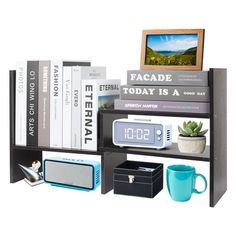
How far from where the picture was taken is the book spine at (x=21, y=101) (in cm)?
286

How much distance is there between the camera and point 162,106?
2.51 metres

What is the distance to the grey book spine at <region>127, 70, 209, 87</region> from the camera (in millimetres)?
2422

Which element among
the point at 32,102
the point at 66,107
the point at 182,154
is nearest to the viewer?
the point at 182,154

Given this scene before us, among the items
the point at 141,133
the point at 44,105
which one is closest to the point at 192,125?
the point at 141,133

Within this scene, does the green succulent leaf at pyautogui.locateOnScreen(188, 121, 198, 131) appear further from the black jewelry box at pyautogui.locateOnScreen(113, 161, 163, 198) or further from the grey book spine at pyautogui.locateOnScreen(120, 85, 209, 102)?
the black jewelry box at pyautogui.locateOnScreen(113, 161, 163, 198)

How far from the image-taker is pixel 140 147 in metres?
2.70

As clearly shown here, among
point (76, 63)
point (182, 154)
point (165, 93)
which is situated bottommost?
point (182, 154)

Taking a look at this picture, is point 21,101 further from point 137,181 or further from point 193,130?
point 193,130

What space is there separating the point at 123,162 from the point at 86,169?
274mm

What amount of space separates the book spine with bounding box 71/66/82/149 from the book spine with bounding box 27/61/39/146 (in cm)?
26

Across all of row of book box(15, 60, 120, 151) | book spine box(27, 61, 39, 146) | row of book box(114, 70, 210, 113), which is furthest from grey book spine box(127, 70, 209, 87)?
book spine box(27, 61, 39, 146)

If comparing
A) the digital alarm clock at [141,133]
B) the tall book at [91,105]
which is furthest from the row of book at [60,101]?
the digital alarm clock at [141,133]

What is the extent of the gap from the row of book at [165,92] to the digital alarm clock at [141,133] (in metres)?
0.10

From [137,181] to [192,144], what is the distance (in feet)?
1.22
